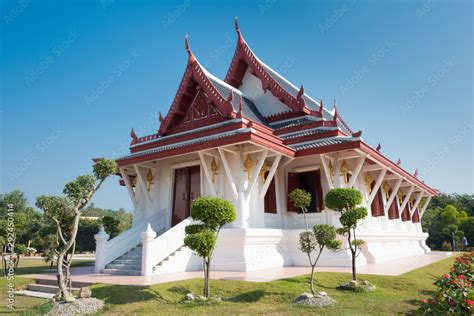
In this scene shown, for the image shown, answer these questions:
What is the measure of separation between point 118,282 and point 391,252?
1024 cm

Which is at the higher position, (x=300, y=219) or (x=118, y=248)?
(x=300, y=219)

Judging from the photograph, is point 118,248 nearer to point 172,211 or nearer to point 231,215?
point 172,211

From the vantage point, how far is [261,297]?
231 inches

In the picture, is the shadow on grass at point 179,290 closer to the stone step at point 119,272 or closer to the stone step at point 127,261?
the stone step at point 119,272

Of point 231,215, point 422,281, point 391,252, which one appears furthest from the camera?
point 391,252

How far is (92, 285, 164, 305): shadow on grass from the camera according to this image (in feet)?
18.5

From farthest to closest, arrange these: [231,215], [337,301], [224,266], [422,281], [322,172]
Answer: [322,172]
[224,266]
[422,281]
[231,215]
[337,301]

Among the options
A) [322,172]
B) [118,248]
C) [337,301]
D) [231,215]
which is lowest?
[337,301]

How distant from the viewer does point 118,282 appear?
6.83m

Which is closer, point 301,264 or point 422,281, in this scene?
point 422,281

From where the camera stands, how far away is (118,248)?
9.54 m

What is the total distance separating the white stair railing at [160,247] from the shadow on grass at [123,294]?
1.54 m

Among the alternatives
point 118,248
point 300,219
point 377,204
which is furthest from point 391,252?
point 118,248

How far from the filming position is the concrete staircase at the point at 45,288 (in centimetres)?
685
